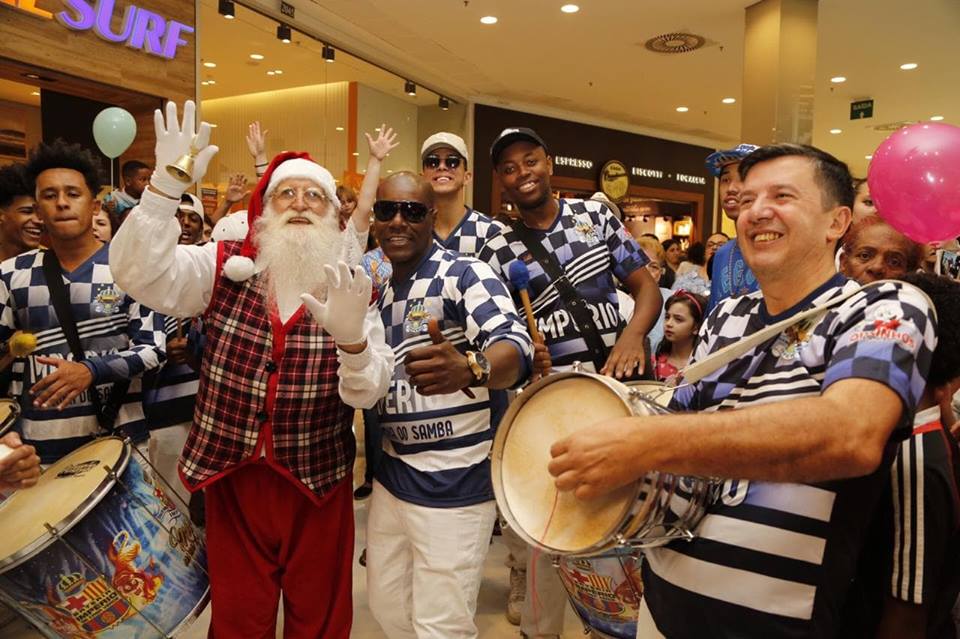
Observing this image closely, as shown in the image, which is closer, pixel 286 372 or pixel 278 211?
pixel 286 372

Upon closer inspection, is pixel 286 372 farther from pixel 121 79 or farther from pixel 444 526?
pixel 121 79

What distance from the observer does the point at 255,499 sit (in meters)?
2.16

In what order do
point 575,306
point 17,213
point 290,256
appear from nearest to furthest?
point 290,256
point 575,306
point 17,213

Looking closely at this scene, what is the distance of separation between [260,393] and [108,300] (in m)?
1.03

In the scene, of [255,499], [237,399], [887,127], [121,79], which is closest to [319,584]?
[255,499]

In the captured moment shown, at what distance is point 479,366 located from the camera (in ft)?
6.13

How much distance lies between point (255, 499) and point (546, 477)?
119 cm

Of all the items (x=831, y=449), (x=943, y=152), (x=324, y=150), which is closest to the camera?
(x=831, y=449)

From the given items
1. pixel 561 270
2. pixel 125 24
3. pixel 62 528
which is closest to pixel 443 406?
pixel 561 270

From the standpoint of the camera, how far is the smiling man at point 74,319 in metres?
2.62

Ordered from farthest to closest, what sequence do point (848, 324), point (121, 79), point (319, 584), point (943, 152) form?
1. point (121, 79)
2. point (319, 584)
3. point (943, 152)
4. point (848, 324)

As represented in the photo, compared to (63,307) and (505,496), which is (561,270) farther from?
(63,307)

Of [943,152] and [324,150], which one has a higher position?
[324,150]

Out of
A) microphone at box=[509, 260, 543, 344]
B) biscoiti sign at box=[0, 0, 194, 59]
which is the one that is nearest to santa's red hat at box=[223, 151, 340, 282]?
microphone at box=[509, 260, 543, 344]
